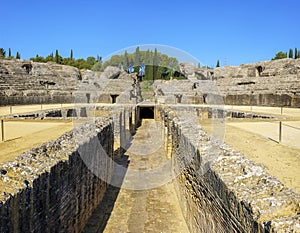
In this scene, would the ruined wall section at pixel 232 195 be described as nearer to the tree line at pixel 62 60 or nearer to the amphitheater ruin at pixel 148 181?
the amphitheater ruin at pixel 148 181

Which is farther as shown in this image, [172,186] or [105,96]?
[105,96]

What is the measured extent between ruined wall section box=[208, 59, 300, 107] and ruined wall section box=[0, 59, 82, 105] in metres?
17.8

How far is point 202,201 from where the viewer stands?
3.86m

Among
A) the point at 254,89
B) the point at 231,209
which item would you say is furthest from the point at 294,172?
the point at 254,89

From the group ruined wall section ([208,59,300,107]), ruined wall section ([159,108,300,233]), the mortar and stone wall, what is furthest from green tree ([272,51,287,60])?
ruined wall section ([159,108,300,233])

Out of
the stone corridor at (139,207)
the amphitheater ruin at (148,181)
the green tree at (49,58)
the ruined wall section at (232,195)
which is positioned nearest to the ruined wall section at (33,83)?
the amphitheater ruin at (148,181)

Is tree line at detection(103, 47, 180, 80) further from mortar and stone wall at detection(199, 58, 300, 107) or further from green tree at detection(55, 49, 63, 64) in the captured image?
green tree at detection(55, 49, 63, 64)

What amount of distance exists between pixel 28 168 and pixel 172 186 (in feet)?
16.8

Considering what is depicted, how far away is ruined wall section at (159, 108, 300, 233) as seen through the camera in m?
2.05

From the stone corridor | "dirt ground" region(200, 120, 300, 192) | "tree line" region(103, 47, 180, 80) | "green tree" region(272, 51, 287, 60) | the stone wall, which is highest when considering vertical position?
"green tree" region(272, 51, 287, 60)

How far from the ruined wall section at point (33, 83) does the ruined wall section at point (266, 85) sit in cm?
1776

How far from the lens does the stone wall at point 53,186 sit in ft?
7.61

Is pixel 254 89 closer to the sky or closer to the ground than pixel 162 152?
closer to the sky

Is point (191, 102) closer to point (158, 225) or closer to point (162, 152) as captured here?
point (162, 152)
